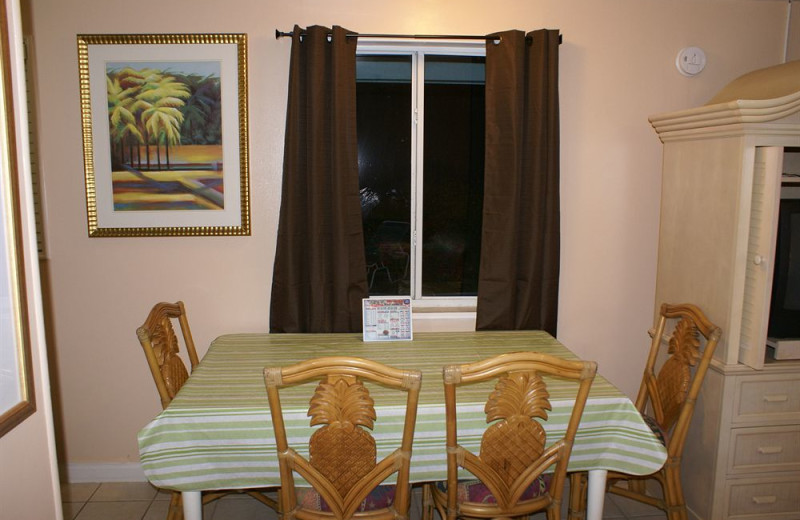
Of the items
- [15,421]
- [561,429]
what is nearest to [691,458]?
[561,429]

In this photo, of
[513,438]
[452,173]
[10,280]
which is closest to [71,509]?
[10,280]

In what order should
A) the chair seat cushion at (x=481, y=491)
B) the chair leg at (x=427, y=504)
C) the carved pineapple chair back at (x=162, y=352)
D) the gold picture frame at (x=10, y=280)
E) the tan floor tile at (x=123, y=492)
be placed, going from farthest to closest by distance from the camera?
the tan floor tile at (x=123, y=492)
the chair leg at (x=427, y=504)
the carved pineapple chair back at (x=162, y=352)
the chair seat cushion at (x=481, y=491)
the gold picture frame at (x=10, y=280)

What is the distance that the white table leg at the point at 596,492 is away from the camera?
79.8 inches

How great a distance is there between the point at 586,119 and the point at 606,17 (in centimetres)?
50

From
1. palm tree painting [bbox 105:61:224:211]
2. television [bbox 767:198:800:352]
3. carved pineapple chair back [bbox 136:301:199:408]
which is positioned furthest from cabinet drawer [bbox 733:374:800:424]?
palm tree painting [bbox 105:61:224:211]

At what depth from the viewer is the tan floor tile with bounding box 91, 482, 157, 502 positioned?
2807 mm

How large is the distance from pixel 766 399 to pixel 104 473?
3.11m

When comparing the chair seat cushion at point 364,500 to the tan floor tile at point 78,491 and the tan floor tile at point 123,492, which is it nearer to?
the tan floor tile at point 123,492

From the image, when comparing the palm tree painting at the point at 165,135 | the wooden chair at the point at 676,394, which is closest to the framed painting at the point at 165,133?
the palm tree painting at the point at 165,135

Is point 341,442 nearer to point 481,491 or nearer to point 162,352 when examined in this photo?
point 481,491

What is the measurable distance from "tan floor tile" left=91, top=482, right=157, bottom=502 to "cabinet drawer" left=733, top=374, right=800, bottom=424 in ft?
8.86

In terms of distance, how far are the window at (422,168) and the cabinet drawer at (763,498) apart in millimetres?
1433

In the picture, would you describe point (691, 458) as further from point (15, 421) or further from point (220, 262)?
point (15, 421)

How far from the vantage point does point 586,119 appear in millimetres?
2898
